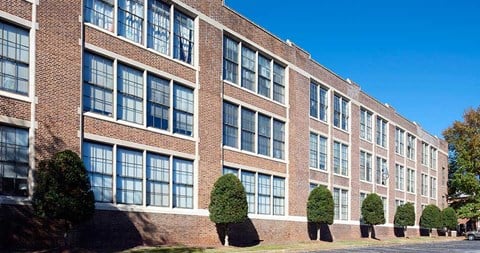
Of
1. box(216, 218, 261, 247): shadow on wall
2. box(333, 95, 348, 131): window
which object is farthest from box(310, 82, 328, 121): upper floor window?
box(216, 218, 261, 247): shadow on wall

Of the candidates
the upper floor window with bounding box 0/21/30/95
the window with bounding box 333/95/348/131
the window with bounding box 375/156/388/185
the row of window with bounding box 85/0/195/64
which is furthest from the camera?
the window with bounding box 375/156/388/185

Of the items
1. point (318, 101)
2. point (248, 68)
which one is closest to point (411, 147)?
point (318, 101)

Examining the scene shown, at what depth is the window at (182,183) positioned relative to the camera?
29.3m

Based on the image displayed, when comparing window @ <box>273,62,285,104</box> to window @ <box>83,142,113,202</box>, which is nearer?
window @ <box>83,142,113,202</box>

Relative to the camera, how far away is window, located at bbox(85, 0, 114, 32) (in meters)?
25.1

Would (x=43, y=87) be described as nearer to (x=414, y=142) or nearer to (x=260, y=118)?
(x=260, y=118)

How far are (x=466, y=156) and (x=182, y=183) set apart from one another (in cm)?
4928

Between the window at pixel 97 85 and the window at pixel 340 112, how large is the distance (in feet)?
79.3

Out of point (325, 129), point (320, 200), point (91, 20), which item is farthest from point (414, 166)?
point (91, 20)

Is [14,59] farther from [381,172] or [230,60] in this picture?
[381,172]

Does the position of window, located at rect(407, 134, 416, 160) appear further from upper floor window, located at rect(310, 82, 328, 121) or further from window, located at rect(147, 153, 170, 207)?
window, located at rect(147, 153, 170, 207)

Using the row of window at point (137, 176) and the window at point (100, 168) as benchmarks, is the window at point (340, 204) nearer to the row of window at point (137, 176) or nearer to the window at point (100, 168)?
the row of window at point (137, 176)

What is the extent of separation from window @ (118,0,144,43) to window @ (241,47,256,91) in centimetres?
894

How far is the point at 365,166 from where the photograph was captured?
171 ft
